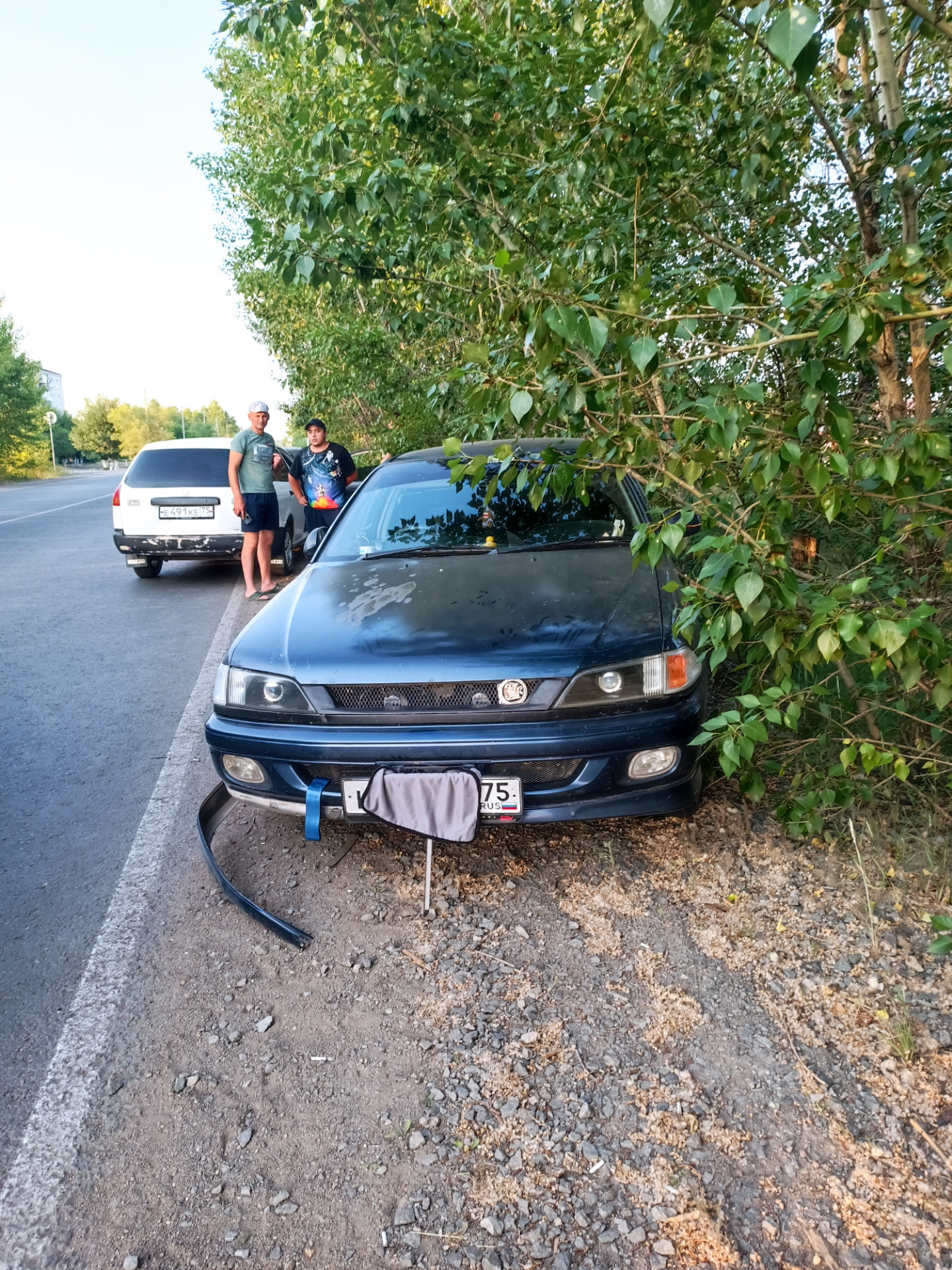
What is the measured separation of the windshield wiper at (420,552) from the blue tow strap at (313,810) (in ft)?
4.50

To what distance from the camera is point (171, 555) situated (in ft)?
32.1

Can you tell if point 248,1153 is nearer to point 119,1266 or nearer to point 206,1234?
point 206,1234

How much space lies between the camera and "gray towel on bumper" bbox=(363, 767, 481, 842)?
2.73m

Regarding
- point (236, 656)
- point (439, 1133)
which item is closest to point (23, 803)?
point (236, 656)

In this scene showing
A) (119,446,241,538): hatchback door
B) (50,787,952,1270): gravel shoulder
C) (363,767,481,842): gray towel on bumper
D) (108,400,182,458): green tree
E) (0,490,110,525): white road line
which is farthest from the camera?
(108,400,182,458): green tree

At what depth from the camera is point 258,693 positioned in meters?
3.05

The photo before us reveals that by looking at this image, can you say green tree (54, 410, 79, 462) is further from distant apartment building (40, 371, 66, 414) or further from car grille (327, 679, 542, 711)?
car grille (327, 679, 542, 711)

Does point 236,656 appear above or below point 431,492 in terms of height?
below

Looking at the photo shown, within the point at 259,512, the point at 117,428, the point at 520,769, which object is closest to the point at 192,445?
the point at 259,512

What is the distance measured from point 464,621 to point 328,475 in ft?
17.7

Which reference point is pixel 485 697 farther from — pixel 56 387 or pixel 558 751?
pixel 56 387

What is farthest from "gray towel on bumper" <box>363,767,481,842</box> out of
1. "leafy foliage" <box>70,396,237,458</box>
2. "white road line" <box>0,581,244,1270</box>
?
"leafy foliage" <box>70,396,237,458</box>

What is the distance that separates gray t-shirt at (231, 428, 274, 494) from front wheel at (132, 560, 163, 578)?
2.66m

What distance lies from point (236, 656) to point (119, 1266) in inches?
75.9
